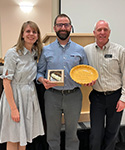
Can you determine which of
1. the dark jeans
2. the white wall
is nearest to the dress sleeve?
the dark jeans

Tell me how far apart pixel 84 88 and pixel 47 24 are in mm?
2861

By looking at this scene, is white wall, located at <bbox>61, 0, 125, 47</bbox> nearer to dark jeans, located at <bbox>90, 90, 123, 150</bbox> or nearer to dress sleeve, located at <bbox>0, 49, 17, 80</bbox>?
dark jeans, located at <bbox>90, 90, 123, 150</bbox>

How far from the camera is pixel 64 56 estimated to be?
1.41 meters

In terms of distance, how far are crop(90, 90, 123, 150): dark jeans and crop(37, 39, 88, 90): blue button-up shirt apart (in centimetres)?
33

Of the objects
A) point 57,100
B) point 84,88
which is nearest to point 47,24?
point 84,88

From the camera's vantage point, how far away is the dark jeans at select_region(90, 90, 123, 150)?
4.98 ft

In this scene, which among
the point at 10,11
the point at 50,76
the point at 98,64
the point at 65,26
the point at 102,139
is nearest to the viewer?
the point at 50,76

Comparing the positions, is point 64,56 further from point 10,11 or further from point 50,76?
point 10,11

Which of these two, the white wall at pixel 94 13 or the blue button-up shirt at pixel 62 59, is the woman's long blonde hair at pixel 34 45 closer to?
the blue button-up shirt at pixel 62 59

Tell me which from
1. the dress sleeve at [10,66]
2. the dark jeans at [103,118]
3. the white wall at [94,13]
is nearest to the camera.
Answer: the dress sleeve at [10,66]

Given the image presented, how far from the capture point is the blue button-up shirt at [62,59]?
1405 mm

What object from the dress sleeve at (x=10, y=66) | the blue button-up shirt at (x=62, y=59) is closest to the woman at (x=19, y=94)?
the dress sleeve at (x=10, y=66)

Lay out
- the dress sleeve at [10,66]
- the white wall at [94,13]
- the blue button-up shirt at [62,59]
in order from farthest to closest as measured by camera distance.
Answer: the white wall at [94,13] → the blue button-up shirt at [62,59] → the dress sleeve at [10,66]

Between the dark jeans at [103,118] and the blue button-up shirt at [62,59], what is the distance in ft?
1.07
